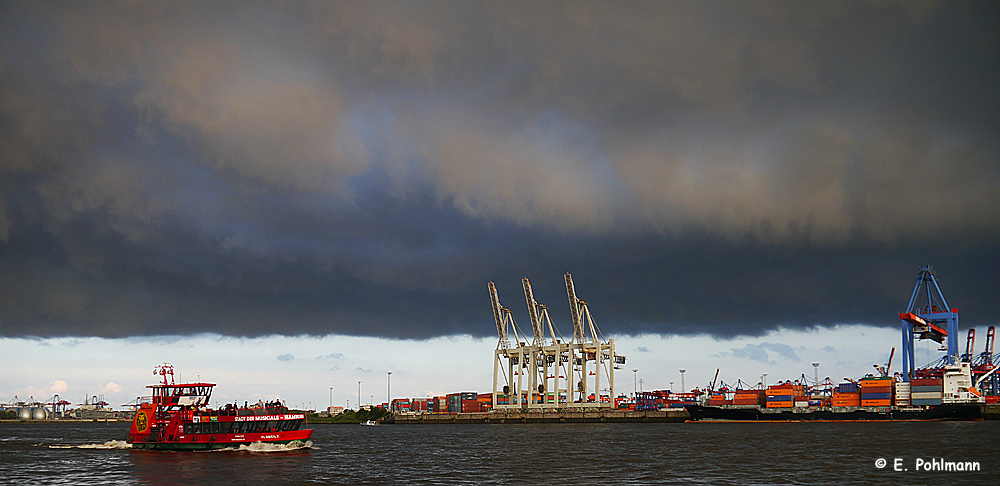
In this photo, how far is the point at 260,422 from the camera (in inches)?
2547

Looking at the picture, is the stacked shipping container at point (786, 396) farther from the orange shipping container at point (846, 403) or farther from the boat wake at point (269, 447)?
the boat wake at point (269, 447)

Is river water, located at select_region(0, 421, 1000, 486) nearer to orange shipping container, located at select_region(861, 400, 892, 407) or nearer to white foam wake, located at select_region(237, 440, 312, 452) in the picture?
white foam wake, located at select_region(237, 440, 312, 452)

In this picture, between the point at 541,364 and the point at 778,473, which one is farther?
the point at 541,364

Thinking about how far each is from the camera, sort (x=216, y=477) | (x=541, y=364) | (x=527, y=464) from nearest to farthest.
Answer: (x=216, y=477) → (x=527, y=464) → (x=541, y=364)

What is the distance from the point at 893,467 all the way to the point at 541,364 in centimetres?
13701

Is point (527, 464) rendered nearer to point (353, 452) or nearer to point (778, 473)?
point (778, 473)

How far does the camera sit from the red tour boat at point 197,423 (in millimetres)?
63969

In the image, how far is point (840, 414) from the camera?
15575 cm

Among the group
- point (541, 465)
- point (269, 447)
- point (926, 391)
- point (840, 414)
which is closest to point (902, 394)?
point (926, 391)

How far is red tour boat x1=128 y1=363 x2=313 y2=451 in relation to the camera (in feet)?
210

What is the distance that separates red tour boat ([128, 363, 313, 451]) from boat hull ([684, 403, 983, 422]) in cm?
12372

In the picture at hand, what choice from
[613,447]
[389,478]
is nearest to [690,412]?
[613,447]

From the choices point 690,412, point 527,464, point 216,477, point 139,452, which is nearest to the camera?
point 216,477

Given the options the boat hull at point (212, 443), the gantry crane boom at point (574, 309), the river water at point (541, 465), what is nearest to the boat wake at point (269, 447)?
the boat hull at point (212, 443)
